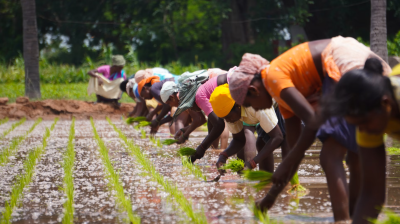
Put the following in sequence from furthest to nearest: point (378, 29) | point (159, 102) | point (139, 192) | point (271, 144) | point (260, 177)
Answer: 1. point (378, 29)
2. point (159, 102)
3. point (271, 144)
4. point (139, 192)
5. point (260, 177)

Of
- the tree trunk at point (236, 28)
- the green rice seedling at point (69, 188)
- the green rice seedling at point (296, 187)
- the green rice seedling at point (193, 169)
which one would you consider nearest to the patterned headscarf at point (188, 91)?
the green rice seedling at point (193, 169)

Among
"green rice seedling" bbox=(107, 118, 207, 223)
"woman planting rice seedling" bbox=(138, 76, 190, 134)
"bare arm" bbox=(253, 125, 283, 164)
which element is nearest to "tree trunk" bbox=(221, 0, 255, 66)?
"woman planting rice seedling" bbox=(138, 76, 190, 134)

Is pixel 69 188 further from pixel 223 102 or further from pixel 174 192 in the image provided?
pixel 223 102

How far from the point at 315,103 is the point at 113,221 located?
166 cm

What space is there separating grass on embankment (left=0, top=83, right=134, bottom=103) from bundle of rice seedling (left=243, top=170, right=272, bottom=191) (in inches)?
614

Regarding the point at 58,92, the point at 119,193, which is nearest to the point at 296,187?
the point at 119,193

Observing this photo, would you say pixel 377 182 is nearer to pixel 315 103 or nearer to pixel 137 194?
pixel 315 103

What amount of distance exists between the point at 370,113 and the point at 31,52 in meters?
16.9

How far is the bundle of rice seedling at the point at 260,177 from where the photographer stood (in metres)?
3.93

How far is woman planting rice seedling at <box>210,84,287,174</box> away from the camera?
5.34 m

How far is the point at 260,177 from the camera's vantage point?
13.2 feet

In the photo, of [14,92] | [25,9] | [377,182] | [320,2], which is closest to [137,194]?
[377,182]

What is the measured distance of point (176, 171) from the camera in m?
6.52

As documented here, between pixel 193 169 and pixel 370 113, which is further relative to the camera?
pixel 193 169
